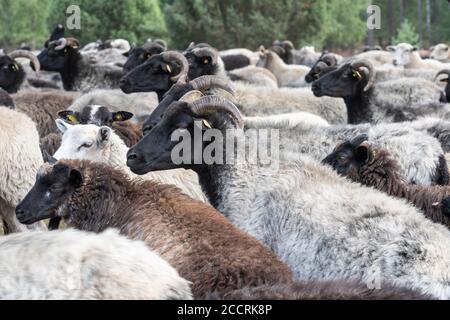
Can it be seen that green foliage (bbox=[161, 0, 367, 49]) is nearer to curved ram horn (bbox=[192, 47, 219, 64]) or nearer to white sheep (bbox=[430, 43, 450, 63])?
white sheep (bbox=[430, 43, 450, 63])

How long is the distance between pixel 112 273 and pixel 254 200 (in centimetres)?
221

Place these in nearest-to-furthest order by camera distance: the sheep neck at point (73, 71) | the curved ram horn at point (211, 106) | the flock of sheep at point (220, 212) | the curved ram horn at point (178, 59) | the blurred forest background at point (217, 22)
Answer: the flock of sheep at point (220, 212) < the curved ram horn at point (211, 106) < the curved ram horn at point (178, 59) < the sheep neck at point (73, 71) < the blurred forest background at point (217, 22)

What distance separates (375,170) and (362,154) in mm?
164

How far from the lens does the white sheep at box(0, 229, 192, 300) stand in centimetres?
400

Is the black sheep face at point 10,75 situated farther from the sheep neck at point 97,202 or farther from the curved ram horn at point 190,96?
the sheep neck at point 97,202

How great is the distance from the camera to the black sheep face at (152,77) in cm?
1129

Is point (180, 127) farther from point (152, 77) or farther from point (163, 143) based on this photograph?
point (152, 77)

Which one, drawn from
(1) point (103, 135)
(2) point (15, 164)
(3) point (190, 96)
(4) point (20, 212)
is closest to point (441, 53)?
(3) point (190, 96)

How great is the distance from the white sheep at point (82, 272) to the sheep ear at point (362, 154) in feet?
9.11

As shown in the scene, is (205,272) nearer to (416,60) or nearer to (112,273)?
(112,273)

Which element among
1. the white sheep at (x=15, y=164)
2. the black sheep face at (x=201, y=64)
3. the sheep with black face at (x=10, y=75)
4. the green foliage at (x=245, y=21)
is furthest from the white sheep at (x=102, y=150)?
the green foliage at (x=245, y=21)

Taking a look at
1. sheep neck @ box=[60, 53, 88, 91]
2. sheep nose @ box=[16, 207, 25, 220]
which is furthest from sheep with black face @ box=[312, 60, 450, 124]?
sheep nose @ box=[16, 207, 25, 220]
